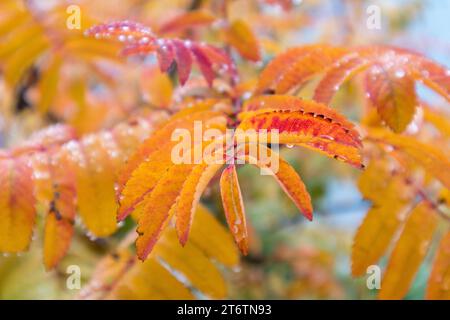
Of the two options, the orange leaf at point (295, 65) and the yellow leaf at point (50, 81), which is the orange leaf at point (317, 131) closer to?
the orange leaf at point (295, 65)

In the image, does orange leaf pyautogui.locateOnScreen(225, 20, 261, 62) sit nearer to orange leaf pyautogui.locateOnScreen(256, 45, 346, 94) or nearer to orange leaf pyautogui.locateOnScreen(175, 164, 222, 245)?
orange leaf pyautogui.locateOnScreen(256, 45, 346, 94)

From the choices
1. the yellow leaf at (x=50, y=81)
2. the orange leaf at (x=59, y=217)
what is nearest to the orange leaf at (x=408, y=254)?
the orange leaf at (x=59, y=217)

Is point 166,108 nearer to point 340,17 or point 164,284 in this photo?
point 164,284

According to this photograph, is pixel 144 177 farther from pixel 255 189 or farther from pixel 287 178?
pixel 255 189

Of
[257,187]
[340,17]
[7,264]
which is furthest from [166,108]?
[340,17]
